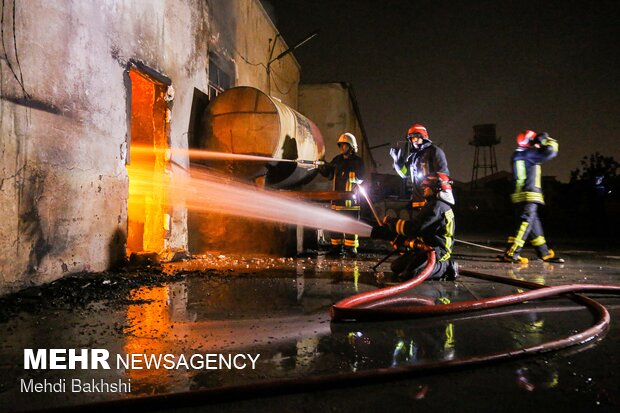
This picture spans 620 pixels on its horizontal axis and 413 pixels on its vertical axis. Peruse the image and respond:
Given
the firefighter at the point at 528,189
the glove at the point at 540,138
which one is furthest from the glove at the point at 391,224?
the glove at the point at 540,138

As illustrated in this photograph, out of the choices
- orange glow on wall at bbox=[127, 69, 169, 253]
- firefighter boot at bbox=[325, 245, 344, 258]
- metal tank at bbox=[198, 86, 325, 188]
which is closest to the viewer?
orange glow on wall at bbox=[127, 69, 169, 253]

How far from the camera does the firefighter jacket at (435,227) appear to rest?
4984 millimetres

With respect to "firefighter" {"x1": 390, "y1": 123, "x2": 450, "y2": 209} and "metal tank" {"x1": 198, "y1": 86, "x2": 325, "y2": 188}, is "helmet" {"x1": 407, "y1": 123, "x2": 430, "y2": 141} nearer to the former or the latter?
"firefighter" {"x1": 390, "y1": 123, "x2": 450, "y2": 209}

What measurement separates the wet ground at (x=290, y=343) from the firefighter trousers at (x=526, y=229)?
2485 mm

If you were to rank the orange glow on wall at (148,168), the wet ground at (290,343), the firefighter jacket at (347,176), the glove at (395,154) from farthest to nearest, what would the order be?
the firefighter jacket at (347,176) → the glove at (395,154) → the orange glow on wall at (148,168) → the wet ground at (290,343)

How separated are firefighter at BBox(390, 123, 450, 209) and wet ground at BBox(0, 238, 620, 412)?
1.70 meters

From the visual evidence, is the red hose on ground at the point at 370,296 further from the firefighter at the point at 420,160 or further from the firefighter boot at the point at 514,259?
the firefighter boot at the point at 514,259

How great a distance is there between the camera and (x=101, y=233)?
5.13 meters

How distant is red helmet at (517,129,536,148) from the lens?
7090mm

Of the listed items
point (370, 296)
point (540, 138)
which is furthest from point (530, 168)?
point (370, 296)

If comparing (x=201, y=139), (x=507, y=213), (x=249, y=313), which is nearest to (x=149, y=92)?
(x=201, y=139)

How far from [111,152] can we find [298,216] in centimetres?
358

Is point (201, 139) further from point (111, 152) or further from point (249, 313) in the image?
point (249, 313)

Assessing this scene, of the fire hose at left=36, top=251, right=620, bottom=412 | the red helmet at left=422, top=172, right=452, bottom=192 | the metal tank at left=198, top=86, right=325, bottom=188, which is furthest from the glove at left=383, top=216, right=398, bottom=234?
the metal tank at left=198, top=86, right=325, bottom=188
